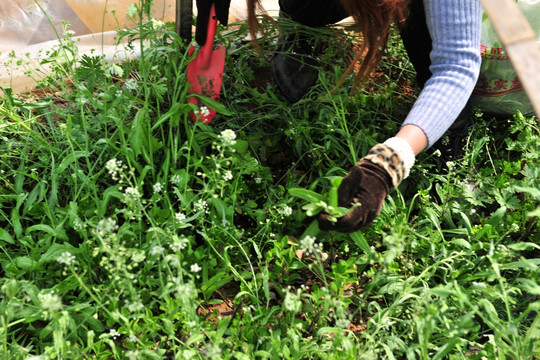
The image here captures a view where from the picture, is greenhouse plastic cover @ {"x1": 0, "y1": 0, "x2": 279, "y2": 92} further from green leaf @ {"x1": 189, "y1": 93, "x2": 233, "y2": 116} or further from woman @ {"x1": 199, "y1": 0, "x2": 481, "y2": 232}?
woman @ {"x1": 199, "y1": 0, "x2": 481, "y2": 232}

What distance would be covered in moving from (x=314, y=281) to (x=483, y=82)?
41.2 inches

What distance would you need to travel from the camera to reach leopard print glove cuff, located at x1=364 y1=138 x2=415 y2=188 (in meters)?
1.32

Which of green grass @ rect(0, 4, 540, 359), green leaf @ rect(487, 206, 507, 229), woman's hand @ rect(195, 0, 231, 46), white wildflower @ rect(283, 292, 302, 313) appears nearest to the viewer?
white wildflower @ rect(283, 292, 302, 313)

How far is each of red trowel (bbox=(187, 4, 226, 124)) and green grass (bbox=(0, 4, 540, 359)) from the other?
66 millimetres

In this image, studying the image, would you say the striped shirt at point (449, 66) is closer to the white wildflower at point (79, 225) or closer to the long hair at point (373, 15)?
the long hair at point (373, 15)

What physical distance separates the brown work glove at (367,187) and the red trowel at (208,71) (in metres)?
0.65

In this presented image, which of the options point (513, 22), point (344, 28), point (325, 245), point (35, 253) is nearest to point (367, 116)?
point (344, 28)

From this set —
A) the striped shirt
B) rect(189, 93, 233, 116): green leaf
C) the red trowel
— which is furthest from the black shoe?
the striped shirt

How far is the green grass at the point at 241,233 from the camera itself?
1247mm

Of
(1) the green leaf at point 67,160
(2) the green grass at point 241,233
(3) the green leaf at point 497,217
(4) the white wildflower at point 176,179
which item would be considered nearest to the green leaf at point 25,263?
(2) the green grass at point 241,233

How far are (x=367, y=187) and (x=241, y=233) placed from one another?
1.40ft

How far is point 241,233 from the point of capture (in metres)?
1.52

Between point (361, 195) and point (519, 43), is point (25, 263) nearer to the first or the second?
point (361, 195)

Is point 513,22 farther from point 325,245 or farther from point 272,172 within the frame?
point 272,172
